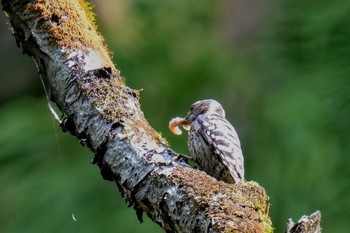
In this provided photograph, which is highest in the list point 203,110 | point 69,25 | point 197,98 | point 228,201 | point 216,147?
point 197,98

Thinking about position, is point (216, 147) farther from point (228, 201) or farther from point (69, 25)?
point (228, 201)

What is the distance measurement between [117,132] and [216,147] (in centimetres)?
124

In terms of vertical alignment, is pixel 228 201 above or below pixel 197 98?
below

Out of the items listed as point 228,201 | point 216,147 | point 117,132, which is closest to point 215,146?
point 216,147

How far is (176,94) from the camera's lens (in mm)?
8797

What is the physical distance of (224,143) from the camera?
17.1ft

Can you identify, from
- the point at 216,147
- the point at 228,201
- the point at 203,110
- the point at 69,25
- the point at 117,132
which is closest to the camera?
the point at 228,201

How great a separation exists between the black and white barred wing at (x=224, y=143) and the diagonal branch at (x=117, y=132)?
882 millimetres

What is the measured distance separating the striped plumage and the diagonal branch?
0.87m

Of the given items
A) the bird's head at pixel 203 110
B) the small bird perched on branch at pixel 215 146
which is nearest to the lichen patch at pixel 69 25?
the small bird perched on branch at pixel 215 146

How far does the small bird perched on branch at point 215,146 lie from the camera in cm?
500

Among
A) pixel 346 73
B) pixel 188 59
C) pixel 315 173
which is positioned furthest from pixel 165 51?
pixel 346 73

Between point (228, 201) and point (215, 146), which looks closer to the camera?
point (228, 201)

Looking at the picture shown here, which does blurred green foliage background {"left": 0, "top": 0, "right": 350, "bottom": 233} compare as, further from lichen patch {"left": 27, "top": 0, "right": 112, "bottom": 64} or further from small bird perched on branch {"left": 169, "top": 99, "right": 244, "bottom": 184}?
lichen patch {"left": 27, "top": 0, "right": 112, "bottom": 64}
